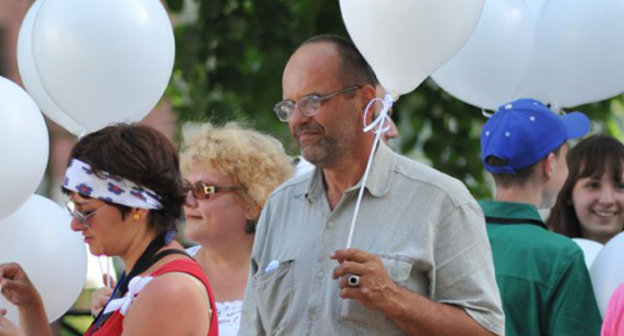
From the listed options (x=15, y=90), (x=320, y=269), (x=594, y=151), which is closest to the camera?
(x=320, y=269)

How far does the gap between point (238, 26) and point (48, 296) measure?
357 centimetres

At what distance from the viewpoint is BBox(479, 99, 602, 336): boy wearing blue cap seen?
3.59 meters

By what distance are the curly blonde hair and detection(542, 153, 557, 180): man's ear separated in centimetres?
108

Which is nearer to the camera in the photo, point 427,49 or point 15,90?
point 427,49

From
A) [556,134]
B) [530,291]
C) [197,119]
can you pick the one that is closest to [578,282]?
[530,291]

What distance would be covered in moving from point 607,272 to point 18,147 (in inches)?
75.8

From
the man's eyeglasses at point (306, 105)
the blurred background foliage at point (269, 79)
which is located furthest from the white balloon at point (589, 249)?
the blurred background foliage at point (269, 79)

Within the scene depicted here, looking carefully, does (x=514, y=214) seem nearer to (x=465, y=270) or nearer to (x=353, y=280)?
(x=465, y=270)

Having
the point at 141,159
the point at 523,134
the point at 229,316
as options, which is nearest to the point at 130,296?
the point at 141,159

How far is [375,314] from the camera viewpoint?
120 inches

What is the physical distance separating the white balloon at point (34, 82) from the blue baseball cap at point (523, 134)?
1459mm

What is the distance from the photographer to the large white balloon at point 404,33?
318 centimetres

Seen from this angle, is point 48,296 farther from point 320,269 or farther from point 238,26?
point 238,26

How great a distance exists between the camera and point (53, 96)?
13.6 feet
